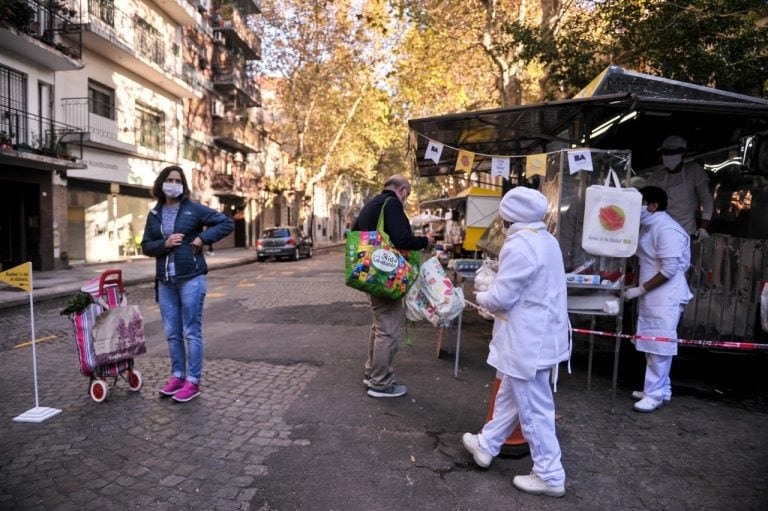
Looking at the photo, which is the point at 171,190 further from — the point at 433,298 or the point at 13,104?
the point at 13,104

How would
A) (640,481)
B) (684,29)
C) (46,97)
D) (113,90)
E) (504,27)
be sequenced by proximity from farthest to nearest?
(113,90) → (46,97) → (504,27) → (684,29) → (640,481)

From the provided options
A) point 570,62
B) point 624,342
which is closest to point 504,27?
point 570,62

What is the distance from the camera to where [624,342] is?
682 cm

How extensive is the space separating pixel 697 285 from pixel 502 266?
3485 millimetres

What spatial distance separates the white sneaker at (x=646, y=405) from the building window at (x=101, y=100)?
64.5 ft

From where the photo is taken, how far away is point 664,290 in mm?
4309

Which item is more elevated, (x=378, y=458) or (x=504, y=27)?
(x=504, y=27)

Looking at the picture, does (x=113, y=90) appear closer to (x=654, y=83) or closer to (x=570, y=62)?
(x=570, y=62)

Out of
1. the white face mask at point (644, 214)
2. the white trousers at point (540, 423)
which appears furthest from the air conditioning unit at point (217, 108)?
the white trousers at point (540, 423)

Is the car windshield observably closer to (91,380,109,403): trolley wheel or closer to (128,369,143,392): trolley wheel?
(128,369,143,392): trolley wheel

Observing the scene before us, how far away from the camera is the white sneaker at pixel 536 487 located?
2.88 metres

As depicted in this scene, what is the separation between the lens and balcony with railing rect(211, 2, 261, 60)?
29328 mm

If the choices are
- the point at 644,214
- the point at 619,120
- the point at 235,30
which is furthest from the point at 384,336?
the point at 235,30

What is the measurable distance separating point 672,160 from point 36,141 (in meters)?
16.9
